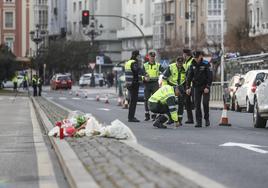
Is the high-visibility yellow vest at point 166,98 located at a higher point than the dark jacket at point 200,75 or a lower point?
lower

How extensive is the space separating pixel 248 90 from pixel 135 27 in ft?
283

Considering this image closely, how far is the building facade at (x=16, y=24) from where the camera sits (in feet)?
388

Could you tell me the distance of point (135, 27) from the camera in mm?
118000

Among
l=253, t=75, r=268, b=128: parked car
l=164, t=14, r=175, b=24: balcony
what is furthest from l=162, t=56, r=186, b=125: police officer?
l=164, t=14, r=175, b=24: balcony

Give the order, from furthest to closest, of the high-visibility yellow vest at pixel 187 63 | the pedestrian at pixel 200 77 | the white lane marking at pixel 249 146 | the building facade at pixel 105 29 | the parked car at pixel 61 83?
the building facade at pixel 105 29
the parked car at pixel 61 83
the high-visibility yellow vest at pixel 187 63
the pedestrian at pixel 200 77
the white lane marking at pixel 249 146

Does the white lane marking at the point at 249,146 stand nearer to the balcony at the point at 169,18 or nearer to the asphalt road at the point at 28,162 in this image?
the asphalt road at the point at 28,162

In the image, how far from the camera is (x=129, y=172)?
984 centimetres

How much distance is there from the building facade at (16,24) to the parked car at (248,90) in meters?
84.1

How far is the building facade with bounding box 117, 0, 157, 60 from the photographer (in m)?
116

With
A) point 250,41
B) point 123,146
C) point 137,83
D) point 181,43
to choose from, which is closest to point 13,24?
point 181,43

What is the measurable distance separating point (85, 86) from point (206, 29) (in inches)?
609

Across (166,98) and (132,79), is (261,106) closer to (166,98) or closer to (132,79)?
(166,98)

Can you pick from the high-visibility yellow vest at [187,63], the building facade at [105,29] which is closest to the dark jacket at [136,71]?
the high-visibility yellow vest at [187,63]

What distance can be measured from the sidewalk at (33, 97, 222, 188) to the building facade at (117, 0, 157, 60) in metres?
101
